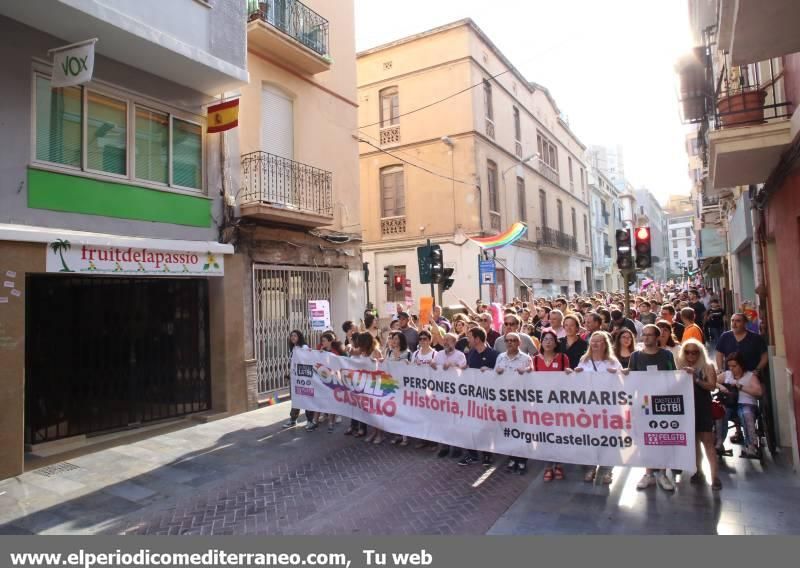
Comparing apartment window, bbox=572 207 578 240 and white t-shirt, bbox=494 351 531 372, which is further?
apartment window, bbox=572 207 578 240

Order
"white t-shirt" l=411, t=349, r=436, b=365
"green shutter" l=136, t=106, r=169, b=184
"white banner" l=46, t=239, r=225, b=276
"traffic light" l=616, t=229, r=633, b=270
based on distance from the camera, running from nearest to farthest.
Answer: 1. "white t-shirt" l=411, t=349, r=436, b=365
2. "white banner" l=46, t=239, r=225, b=276
3. "green shutter" l=136, t=106, r=169, b=184
4. "traffic light" l=616, t=229, r=633, b=270

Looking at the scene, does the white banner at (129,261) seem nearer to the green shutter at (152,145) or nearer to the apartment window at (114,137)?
the apartment window at (114,137)

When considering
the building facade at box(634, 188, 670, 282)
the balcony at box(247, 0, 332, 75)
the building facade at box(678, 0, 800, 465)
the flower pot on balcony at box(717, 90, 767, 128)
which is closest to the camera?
the building facade at box(678, 0, 800, 465)

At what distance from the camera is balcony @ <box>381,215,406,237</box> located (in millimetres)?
22969

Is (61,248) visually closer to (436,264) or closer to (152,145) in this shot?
(152,145)

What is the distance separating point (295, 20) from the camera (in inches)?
475

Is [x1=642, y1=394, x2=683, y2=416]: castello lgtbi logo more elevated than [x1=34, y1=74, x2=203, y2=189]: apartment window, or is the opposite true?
[x1=34, y1=74, x2=203, y2=189]: apartment window

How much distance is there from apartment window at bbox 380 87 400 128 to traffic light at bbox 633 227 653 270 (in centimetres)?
1563

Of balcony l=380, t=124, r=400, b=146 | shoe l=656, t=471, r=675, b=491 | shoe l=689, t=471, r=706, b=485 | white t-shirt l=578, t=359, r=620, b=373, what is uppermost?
balcony l=380, t=124, r=400, b=146

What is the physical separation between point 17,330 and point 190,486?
10.2ft

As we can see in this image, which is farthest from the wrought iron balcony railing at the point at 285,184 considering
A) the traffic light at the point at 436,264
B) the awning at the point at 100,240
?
the traffic light at the point at 436,264

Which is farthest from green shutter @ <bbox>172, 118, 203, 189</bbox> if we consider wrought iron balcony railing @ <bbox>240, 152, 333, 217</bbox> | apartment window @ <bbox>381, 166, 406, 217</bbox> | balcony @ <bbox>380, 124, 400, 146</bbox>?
balcony @ <bbox>380, 124, 400, 146</bbox>

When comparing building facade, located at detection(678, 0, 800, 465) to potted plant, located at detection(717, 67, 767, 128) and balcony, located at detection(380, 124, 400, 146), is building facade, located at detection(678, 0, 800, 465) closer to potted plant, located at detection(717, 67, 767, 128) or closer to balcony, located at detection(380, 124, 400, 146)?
potted plant, located at detection(717, 67, 767, 128)

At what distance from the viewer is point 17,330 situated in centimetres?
688
